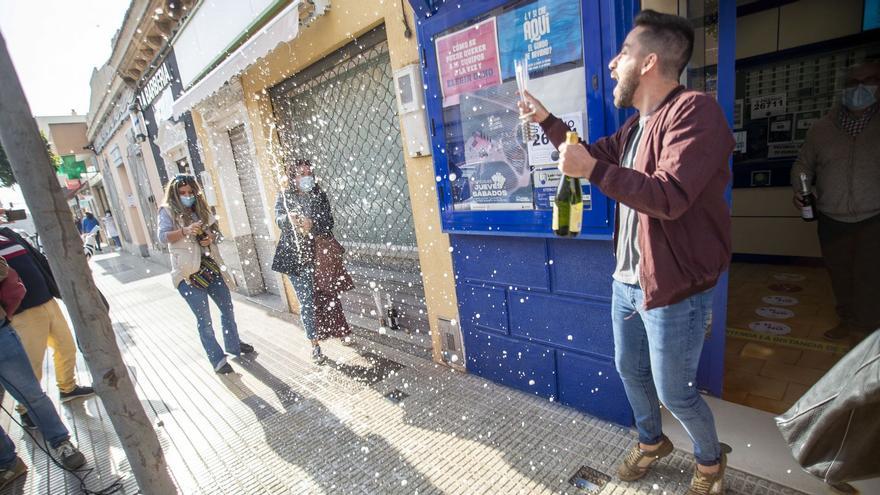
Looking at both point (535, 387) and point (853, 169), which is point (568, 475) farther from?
point (853, 169)

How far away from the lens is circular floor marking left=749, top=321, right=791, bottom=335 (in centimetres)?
360

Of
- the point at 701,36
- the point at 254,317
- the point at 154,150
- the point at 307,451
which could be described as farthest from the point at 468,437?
the point at 154,150

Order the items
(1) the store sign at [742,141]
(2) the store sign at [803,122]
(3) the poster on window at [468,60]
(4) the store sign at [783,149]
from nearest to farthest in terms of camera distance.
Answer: (3) the poster on window at [468,60]
(2) the store sign at [803,122]
(4) the store sign at [783,149]
(1) the store sign at [742,141]

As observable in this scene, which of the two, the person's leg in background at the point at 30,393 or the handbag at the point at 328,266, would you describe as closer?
the person's leg in background at the point at 30,393

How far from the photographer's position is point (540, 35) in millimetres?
2416

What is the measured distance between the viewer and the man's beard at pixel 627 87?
1730 mm

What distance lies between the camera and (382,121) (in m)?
4.43

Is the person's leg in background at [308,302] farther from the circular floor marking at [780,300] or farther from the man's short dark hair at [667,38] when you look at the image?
the circular floor marking at [780,300]

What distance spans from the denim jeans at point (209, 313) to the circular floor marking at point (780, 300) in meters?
5.63

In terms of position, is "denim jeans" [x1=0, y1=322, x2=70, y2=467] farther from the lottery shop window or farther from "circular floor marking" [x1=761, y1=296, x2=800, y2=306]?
"circular floor marking" [x1=761, y1=296, x2=800, y2=306]

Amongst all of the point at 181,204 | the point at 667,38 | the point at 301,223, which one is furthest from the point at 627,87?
the point at 181,204

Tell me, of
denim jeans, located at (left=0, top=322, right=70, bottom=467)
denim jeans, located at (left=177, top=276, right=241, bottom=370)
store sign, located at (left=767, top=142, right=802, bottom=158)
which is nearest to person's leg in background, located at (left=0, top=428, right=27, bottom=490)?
denim jeans, located at (left=0, top=322, right=70, bottom=467)

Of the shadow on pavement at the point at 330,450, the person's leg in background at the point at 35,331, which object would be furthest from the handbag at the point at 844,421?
the person's leg in background at the point at 35,331

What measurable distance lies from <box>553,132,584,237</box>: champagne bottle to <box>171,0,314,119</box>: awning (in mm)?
2704
